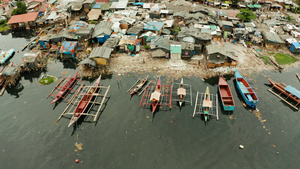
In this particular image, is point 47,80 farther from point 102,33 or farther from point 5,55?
point 102,33

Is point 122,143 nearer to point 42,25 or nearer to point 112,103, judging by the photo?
point 112,103

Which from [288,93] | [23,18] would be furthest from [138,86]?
[23,18]

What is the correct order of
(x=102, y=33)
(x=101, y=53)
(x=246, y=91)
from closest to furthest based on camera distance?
(x=246, y=91)
(x=101, y=53)
(x=102, y=33)

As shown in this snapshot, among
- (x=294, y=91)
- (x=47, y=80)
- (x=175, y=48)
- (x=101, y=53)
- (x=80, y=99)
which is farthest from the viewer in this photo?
(x=175, y=48)

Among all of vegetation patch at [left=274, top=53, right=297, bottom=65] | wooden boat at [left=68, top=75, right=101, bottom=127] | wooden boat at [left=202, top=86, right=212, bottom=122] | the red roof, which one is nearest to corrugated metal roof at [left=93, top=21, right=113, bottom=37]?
wooden boat at [left=68, top=75, right=101, bottom=127]

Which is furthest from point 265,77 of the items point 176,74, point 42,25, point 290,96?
point 42,25

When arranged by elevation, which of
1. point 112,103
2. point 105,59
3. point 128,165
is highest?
point 105,59

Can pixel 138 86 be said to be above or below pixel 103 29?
below
